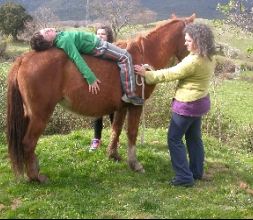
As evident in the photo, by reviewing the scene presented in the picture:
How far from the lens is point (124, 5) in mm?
48812

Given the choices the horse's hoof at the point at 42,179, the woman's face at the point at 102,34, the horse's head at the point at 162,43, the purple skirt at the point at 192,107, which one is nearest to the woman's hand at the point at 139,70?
the horse's head at the point at 162,43

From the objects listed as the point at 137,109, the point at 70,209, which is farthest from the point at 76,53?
the point at 70,209

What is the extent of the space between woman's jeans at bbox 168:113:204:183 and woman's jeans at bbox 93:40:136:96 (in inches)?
30.0

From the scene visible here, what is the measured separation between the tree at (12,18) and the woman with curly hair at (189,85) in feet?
126

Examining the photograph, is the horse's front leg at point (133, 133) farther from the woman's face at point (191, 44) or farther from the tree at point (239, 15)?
the tree at point (239, 15)

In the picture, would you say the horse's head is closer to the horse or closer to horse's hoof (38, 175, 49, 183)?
the horse

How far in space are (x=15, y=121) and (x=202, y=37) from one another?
2767 mm

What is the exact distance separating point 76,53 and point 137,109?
142 cm

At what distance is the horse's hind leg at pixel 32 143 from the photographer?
595 centimetres

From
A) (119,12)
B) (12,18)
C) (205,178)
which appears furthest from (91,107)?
(119,12)

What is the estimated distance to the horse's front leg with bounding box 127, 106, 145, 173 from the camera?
679cm

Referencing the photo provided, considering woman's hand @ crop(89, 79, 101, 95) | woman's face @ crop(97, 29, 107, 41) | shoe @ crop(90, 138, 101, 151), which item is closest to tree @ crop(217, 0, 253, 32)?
woman's face @ crop(97, 29, 107, 41)

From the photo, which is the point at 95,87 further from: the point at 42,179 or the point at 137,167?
the point at 137,167

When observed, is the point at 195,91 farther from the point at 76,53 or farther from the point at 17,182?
the point at 17,182
